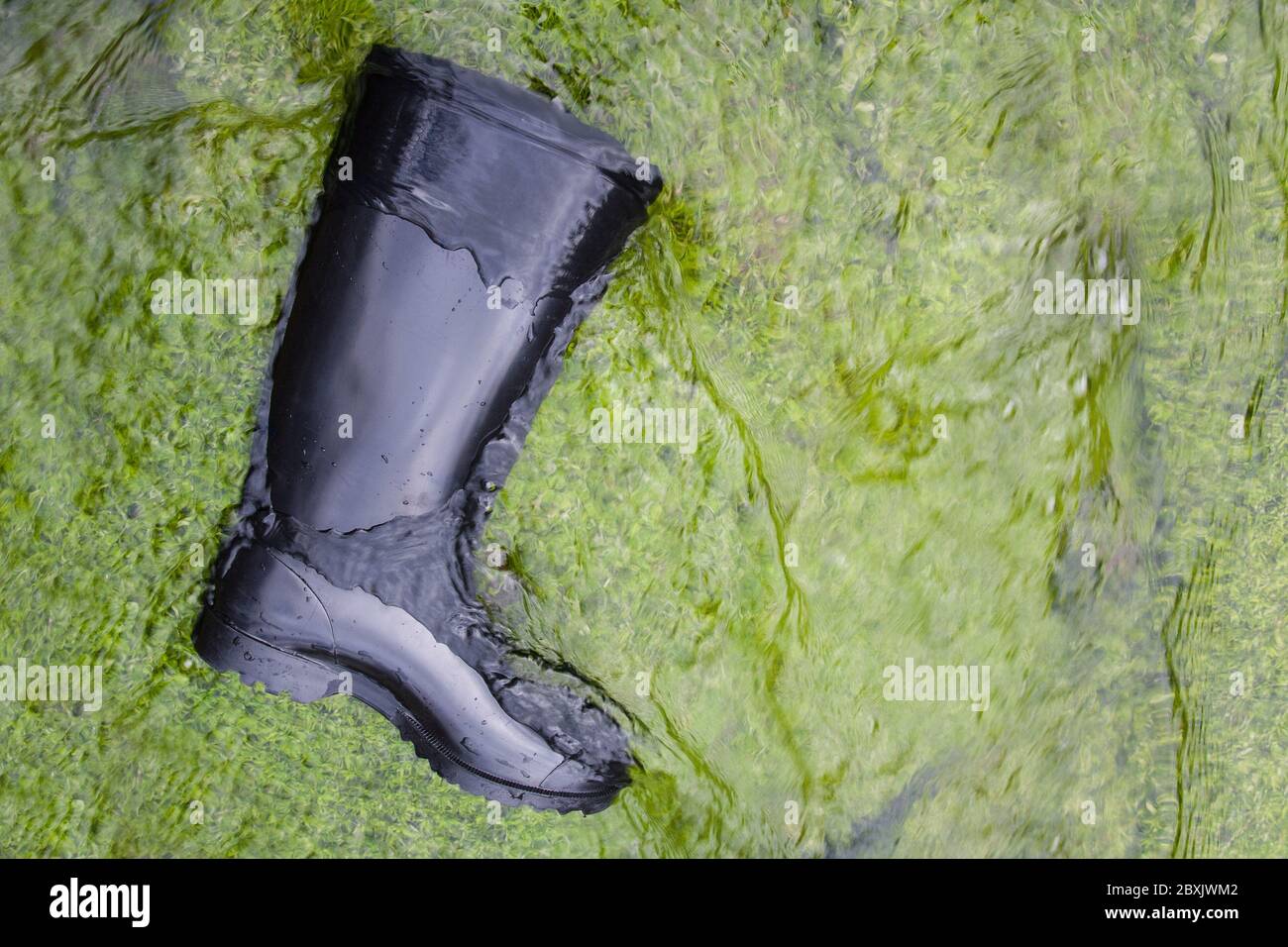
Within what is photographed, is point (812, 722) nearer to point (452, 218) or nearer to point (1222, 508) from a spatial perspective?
point (1222, 508)

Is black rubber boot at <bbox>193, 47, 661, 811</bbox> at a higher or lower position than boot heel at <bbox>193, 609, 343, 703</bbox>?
higher

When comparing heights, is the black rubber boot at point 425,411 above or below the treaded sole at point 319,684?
above

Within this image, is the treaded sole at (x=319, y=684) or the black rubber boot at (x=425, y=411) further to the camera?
the treaded sole at (x=319, y=684)

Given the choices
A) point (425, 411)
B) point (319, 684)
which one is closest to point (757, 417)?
point (425, 411)

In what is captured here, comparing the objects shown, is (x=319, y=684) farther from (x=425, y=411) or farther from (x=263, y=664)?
(x=425, y=411)

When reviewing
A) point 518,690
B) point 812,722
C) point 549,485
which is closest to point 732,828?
point 812,722

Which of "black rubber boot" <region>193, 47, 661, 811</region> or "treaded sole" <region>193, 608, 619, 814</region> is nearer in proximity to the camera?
"black rubber boot" <region>193, 47, 661, 811</region>
